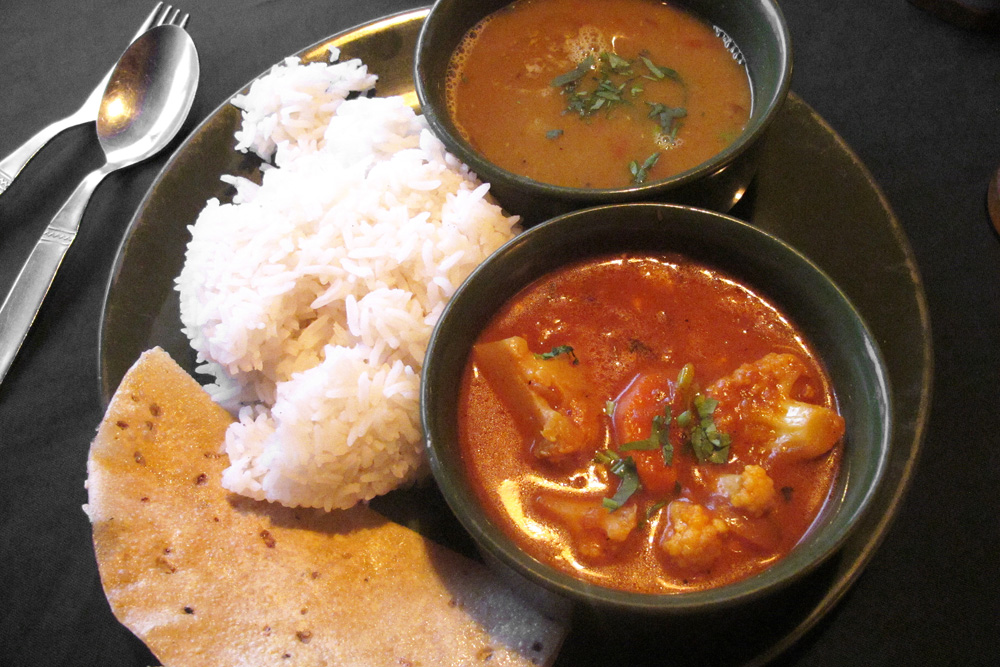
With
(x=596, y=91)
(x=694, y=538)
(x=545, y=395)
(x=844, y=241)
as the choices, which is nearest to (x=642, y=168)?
(x=596, y=91)

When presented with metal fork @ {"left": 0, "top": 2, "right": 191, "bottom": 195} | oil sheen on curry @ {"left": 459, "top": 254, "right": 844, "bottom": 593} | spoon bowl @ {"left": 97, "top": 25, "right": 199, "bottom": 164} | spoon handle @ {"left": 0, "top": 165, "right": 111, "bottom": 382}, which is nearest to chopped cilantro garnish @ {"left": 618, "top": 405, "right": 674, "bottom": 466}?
oil sheen on curry @ {"left": 459, "top": 254, "right": 844, "bottom": 593}

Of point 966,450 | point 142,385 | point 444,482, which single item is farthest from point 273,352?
point 966,450

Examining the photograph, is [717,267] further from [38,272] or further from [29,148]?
[29,148]

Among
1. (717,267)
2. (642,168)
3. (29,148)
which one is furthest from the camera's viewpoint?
(29,148)

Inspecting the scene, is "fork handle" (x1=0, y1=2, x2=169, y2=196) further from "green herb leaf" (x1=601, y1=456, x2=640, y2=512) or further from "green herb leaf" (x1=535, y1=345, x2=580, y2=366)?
"green herb leaf" (x1=601, y1=456, x2=640, y2=512)

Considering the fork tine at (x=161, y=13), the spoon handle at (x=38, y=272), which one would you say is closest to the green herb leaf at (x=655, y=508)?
the spoon handle at (x=38, y=272)

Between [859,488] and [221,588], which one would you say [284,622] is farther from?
[859,488]
